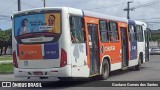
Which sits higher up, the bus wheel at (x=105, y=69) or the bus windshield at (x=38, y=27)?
the bus windshield at (x=38, y=27)

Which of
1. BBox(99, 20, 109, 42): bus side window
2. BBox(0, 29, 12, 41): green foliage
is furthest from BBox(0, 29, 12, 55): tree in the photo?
BBox(99, 20, 109, 42): bus side window

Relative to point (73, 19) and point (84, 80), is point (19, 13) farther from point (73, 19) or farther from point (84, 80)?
point (84, 80)

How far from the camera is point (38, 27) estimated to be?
15086 millimetres

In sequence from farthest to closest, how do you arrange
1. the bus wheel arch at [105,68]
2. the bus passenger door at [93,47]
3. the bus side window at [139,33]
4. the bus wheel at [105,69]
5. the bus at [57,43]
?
the bus side window at [139,33] < the bus wheel at [105,69] < the bus wheel arch at [105,68] < the bus passenger door at [93,47] < the bus at [57,43]

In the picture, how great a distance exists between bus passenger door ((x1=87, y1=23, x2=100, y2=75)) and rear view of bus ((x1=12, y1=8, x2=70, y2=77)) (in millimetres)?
2068

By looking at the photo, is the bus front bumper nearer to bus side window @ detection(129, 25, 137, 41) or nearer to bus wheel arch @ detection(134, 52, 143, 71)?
bus side window @ detection(129, 25, 137, 41)

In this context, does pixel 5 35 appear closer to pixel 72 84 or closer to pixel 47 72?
pixel 72 84

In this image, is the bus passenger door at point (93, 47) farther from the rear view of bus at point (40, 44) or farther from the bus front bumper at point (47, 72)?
the bus front bumper at point (47, 72)

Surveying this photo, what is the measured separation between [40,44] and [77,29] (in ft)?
5.41

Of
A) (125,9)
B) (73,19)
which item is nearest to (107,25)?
(73,19)

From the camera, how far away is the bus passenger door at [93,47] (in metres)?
16.5

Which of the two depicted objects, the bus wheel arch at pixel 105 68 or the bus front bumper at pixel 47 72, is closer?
the bus front bumper at pixel 47 72

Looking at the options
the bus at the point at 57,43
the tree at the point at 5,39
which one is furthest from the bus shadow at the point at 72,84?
the tree at the point at 5,39

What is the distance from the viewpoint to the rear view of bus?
14688 millimetres
